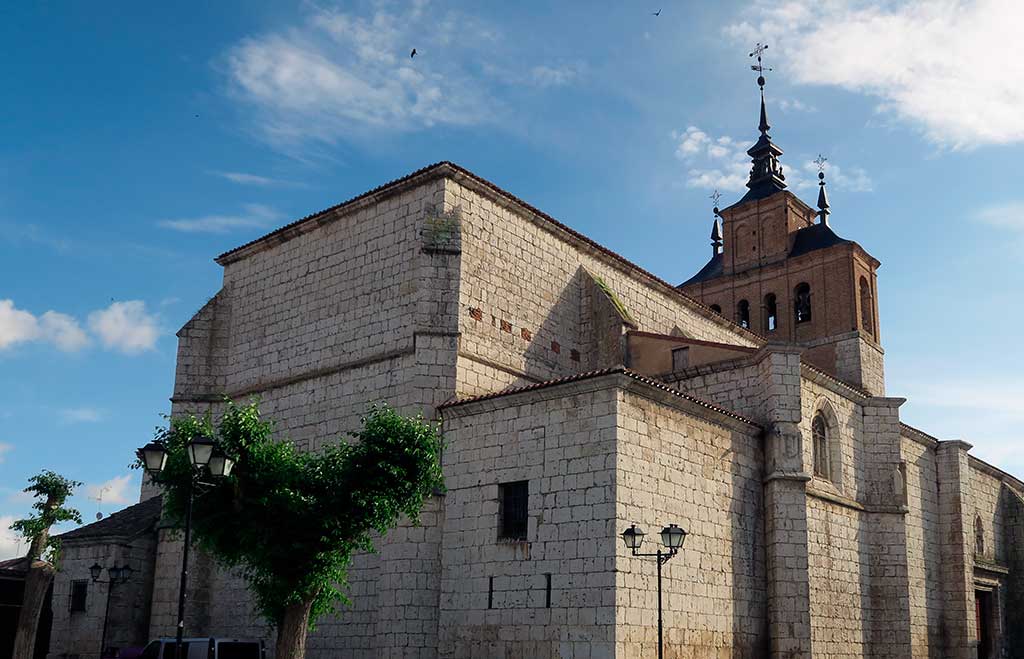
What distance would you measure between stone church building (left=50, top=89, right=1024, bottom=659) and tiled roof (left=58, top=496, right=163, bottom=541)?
0.25m

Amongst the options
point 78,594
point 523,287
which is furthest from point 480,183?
point 78,594

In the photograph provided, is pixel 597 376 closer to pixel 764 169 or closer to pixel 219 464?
pixel 219 464

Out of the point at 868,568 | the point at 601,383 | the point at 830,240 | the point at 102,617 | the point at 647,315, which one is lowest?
the point at 102,617

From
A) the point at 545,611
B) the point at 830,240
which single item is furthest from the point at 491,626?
the point at 830,240

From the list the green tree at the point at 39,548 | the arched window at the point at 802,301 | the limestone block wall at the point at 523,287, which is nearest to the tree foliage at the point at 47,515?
the green tree at the point at 39,548

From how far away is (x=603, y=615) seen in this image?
49.0 ft

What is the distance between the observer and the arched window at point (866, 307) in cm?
3176

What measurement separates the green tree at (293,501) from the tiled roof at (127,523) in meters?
8.44

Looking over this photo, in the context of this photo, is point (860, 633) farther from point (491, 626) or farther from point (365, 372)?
point (365, 372)

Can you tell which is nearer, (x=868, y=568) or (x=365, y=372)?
(x=365, y=372)

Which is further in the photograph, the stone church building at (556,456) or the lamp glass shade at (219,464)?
the stone church building at (556,456)

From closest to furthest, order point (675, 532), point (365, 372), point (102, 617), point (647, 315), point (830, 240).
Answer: point (675, 532) < point (365, 372) < point (102, 617) < point (647, 315) < point (830, 240)

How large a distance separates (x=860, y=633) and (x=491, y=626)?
889 cm

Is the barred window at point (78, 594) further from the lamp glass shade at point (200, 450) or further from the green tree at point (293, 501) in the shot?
the lamp glass shade at point (200, 450)
